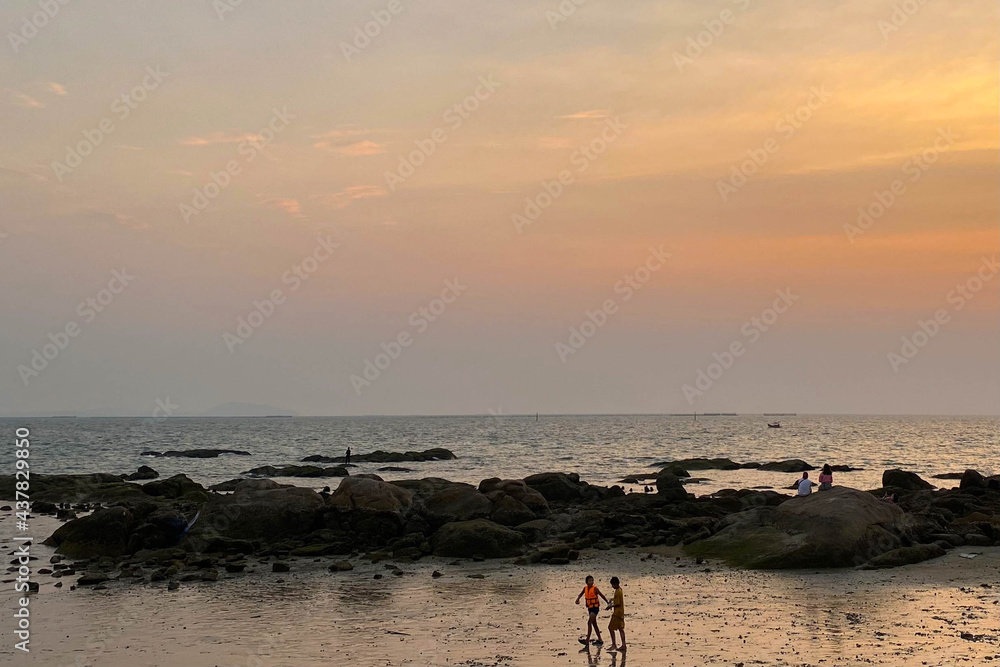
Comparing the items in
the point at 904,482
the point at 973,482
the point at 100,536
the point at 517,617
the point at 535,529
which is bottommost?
the point at 100,536

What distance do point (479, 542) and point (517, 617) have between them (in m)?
9.74

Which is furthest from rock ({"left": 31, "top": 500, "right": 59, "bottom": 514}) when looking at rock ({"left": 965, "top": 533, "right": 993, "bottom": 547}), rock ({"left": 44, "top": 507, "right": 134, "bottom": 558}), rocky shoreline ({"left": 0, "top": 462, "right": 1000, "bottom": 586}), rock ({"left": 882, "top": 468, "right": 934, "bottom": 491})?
rock ({"left": 882, "top": 468, "right": 934, "bottom": 491})

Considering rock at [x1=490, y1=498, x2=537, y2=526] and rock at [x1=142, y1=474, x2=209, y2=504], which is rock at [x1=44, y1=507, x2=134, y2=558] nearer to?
rock at [x1=490, y1=498, x2=537, y2=526]

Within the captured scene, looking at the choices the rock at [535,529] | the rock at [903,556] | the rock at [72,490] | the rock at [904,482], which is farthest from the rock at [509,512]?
the rock at [72,490]

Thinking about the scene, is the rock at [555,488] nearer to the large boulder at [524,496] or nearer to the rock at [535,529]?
the large boulder at [524,496]

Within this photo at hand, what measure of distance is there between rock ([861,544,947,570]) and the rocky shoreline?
4 centimetres

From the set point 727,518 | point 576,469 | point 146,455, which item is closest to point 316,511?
point 727,518

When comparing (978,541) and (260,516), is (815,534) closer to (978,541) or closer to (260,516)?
(978,541)

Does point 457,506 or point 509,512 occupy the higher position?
point 457,506

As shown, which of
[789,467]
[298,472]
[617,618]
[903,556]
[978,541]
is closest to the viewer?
[617,618]

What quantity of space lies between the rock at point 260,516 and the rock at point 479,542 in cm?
599

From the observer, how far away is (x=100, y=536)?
32.0m

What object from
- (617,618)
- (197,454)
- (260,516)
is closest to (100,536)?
(260,516)

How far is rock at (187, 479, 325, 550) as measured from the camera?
110 feet
